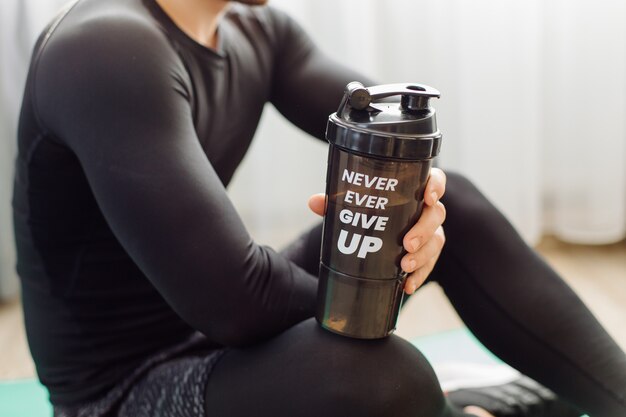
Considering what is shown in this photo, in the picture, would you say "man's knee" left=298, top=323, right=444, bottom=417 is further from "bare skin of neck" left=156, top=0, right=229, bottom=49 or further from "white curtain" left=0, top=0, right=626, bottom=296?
"white curtain" left=0, top=0, right=626, bottom=296

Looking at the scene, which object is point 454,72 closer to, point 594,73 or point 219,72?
point 594,73

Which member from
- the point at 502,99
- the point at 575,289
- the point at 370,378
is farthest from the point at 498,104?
the point at 370,378

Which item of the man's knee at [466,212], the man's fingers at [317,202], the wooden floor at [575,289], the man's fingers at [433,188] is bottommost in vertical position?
the wooden floor at [575,289]

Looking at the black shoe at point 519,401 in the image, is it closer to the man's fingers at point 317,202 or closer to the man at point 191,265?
the man at point 191,265

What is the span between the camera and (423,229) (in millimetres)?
645

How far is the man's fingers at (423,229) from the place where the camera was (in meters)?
0.64

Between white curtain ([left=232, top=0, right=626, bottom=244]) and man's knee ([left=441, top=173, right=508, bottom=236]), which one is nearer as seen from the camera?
man's knee ([left=441, top=173, right=508, bottom=236])

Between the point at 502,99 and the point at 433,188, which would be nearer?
the point at 433,188

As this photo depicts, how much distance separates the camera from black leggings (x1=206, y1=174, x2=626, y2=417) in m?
0.73

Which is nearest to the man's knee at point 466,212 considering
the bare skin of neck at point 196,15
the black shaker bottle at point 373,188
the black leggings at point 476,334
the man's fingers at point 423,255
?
the black leggings at point 476,334

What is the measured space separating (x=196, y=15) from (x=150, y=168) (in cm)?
24

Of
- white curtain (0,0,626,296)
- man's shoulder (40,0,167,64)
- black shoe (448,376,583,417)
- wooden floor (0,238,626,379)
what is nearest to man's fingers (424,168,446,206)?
man's shoulder (40,0,167,64)

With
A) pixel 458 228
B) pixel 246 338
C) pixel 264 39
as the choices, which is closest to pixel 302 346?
pixel 246 338

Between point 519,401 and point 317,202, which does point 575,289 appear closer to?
point 519,401
